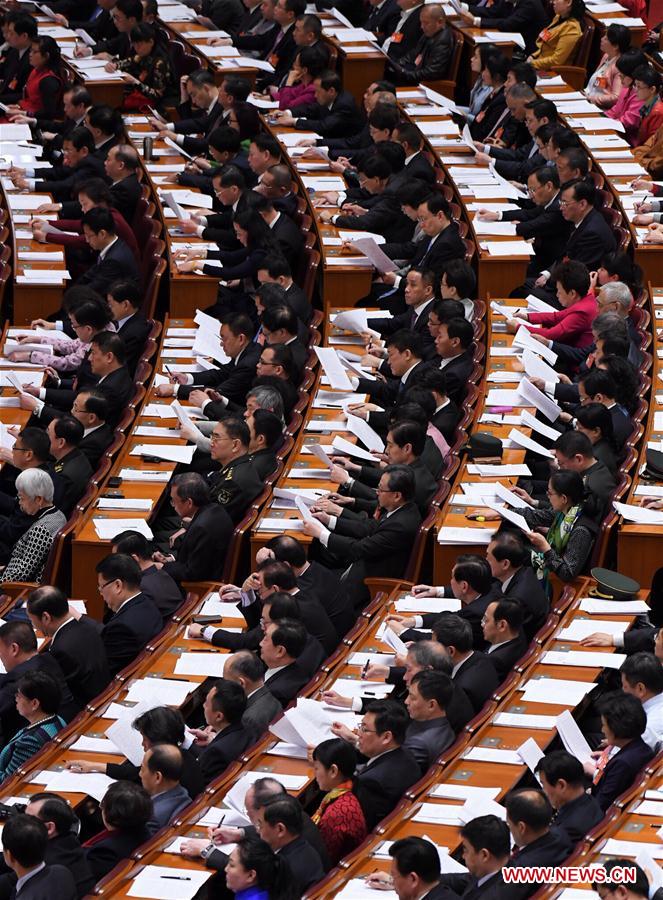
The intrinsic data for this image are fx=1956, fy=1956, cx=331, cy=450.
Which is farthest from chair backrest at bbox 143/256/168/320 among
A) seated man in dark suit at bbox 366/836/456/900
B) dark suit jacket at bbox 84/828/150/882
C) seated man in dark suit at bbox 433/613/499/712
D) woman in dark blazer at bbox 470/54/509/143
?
seated man in dark suit at bbox 366/836/456/900

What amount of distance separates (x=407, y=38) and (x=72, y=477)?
16.8 ft

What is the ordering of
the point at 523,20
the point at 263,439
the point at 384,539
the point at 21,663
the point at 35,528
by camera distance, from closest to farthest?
the point at 21,663 < the point at 384,539 < the point at 35,528 < the point at 263,439 < the point at 523,20

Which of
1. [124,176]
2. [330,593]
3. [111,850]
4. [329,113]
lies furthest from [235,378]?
[111,850]

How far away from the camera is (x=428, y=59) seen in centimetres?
1230

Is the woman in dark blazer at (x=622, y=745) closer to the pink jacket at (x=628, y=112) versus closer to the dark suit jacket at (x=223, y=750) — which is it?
the dark suit jacket at (x=223, y=750)

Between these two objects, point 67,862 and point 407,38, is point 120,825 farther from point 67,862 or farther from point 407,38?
point 407,38

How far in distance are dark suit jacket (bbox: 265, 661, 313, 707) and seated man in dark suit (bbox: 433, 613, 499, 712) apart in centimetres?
50

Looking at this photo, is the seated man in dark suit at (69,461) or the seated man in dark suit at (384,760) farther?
the seated man in dark suit at (69,461)

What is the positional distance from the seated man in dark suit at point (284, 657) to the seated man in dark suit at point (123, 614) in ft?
2.12

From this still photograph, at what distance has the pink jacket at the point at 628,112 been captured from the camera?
11.5 meters

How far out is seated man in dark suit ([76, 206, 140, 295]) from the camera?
33.0ft

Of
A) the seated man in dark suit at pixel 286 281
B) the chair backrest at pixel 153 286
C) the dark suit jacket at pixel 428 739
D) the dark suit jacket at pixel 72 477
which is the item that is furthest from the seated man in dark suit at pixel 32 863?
the chair backrest at pixel 153 286

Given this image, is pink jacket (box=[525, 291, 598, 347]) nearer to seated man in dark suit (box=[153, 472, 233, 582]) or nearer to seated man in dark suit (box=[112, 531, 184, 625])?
seated man in dark suit (box=[153, 472, 233, 582])

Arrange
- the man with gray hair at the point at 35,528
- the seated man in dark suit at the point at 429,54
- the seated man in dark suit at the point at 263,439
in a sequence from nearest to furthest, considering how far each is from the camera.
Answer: the man with gray hair at the point at 35,528
the seated man in dark suit at the point at 263,439
the seated man in dark suit at the point at 429,54
